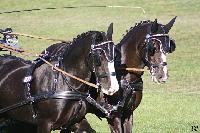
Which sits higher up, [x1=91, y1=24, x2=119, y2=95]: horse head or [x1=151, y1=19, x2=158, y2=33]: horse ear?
[x1=151, y1=19, x2=158, y2=33]: horse ear

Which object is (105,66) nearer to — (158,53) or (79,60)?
(79,60)

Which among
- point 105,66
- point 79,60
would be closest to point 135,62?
point 79,60

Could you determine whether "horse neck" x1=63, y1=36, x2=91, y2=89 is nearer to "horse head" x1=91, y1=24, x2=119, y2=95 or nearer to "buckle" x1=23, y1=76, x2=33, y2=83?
"horse head" x1=91, y1=24, x2=119, y2=95

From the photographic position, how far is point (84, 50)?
276 inches

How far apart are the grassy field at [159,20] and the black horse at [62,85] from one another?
66.5 inches

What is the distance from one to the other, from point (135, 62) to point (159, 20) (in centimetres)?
2431

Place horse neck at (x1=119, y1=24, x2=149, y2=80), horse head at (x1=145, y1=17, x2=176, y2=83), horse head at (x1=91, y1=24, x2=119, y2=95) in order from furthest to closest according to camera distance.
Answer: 1. horse neck at (x1=119, y1=24, x2=149, y2=80)
2. horse head at (x1=145, y1=17, x2=176, y2=83)
3. horse head at (x1=91, y1=24, x2=119, y2=95)

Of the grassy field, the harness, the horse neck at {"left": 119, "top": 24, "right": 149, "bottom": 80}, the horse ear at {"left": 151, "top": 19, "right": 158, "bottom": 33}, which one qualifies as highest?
the horse ear at {"left": 151, "top": 19, "right": 158, "bottom": 33}

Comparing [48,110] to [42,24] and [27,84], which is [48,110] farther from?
[42,24]

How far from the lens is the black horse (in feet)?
22.1

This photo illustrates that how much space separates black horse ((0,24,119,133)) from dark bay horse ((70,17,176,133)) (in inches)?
30.6

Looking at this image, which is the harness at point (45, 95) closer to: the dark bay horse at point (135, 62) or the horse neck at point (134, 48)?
the dark bay horse at point (135, 62)

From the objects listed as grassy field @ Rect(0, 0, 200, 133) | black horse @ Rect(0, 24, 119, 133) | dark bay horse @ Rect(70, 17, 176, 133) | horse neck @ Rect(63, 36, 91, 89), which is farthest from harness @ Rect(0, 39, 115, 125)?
grassy field @ Rect(0, 0, 200, 133)

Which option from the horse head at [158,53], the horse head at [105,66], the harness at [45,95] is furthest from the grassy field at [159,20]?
the horse head at [105,66]
